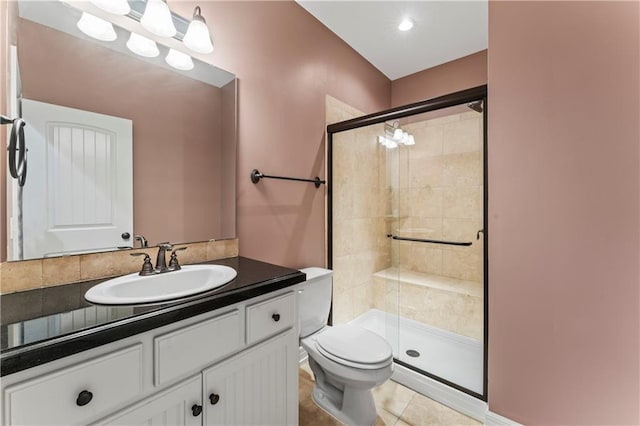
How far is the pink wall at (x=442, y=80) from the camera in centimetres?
252

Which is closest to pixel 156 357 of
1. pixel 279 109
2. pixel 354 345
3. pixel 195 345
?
pixel 195 345

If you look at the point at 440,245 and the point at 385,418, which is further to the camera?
the point at 440,245

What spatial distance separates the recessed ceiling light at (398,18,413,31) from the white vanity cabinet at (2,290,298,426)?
7.05 ft

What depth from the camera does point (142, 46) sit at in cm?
127

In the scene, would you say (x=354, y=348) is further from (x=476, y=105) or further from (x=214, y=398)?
(x=476, y=105)

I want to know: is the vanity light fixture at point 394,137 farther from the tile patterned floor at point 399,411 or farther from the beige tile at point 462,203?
the tile patterned floor at point 399,411

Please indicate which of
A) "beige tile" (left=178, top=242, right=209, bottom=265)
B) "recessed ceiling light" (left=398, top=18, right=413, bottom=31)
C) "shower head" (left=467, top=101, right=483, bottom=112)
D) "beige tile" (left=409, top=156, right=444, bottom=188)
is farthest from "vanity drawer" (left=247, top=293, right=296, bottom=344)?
"recessed ceiling light" (left=398, top=18, right=413, bottom=31)

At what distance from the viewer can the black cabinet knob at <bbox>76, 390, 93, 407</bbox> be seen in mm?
649

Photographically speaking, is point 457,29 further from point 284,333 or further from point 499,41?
point 284,333

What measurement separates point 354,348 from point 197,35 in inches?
68.1

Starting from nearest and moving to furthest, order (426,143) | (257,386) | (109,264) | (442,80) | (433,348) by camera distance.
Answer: (257,386) → (109,264) → (433,348) → (426,143) → (442,80)

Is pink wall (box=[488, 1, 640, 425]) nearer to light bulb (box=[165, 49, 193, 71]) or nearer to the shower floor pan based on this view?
the shower floor pan

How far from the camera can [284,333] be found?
115cm

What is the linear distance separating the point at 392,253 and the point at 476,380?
1114mm
